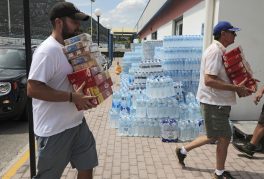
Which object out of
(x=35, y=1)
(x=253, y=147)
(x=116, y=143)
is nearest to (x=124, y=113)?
(x=116, y=143)

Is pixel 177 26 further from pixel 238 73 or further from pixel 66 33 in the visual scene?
pixel 66 33

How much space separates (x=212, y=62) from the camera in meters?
4.20

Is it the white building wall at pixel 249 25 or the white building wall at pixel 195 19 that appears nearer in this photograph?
the white building wall at pixel 249 25

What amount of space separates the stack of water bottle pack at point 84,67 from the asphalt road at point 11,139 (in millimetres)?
Result: 3030

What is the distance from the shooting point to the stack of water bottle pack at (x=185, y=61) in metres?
7.96

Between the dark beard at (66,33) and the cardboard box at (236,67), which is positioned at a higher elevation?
the dark beard at (66,33)

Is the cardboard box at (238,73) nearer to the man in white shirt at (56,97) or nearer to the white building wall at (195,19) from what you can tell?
the man in white shirt at (56,97)

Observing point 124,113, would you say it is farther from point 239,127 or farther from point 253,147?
point 253,147

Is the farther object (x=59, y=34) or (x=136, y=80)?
(x=136, y=80)

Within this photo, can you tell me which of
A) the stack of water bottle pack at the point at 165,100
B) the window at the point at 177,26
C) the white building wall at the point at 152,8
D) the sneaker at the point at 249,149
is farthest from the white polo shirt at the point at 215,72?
the white building wall at the point at 152,8

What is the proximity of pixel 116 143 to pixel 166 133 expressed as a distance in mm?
937

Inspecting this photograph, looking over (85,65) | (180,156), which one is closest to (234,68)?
(180,156)

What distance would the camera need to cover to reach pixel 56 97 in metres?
2.84

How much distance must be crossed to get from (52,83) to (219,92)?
2.22 meters
